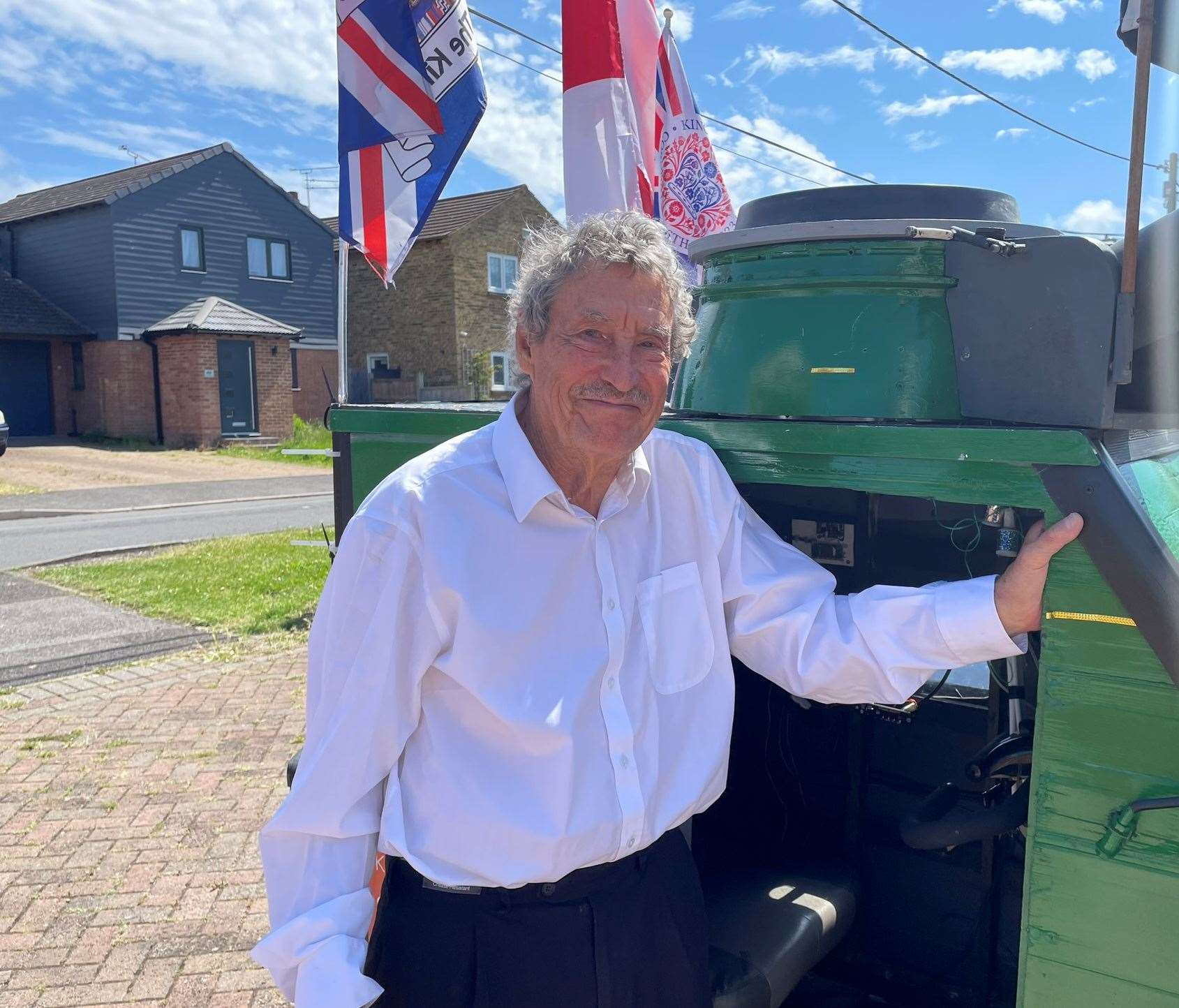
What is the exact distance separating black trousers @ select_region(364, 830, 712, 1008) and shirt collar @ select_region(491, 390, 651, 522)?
713 mm

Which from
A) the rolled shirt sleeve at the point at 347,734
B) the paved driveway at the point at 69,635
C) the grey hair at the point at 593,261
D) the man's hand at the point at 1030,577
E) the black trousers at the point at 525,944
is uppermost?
the grey hair at the point at 593,261

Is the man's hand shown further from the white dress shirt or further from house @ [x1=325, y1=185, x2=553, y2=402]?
house @ [x1=325, y1=185, x2=553, y2=402]

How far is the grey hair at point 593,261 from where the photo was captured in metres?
1.90

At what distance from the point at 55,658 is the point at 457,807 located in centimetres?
602

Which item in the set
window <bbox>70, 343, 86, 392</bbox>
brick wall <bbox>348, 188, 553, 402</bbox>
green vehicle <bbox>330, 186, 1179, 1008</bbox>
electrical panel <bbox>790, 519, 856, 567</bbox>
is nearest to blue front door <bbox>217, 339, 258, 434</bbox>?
brick wall <bbox>348, 188, 553, 402</bbox>

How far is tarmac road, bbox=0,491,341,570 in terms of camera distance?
1069cm

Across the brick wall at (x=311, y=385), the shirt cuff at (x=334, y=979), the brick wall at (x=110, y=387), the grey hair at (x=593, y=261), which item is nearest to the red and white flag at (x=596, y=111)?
the grey hair at (x=593, y=261)

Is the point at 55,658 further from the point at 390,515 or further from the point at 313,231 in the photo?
the point at 313,231

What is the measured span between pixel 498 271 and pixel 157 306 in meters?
9.26

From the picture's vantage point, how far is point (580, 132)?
4719 mm

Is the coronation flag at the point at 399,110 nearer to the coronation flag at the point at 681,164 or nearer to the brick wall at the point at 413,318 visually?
the coronation flag at the point at 681,164

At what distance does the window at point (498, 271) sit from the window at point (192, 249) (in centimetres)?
759

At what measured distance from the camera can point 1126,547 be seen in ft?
4.96

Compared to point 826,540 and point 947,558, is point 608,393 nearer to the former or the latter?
point 826,540
